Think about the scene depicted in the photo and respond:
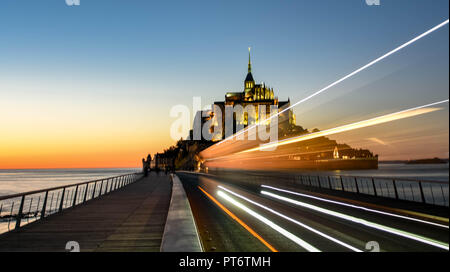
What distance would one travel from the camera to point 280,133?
21766 millimetres

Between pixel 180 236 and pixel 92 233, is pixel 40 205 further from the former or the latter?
pixel 180 236

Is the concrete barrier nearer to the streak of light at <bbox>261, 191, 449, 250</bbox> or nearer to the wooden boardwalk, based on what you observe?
the wooden boardwalk

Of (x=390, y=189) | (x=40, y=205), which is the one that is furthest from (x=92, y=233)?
(x=390, y=189)

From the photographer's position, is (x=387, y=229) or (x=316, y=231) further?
(x=387, y=229)

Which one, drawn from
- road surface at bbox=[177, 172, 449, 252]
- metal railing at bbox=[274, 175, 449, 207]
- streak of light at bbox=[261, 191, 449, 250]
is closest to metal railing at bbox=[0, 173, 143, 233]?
road surface at bbox=[177, 172, 449, 252]

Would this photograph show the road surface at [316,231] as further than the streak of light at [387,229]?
No

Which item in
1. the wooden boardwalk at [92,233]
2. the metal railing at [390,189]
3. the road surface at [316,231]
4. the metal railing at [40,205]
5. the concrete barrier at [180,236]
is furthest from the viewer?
the metal railing at [390,189]

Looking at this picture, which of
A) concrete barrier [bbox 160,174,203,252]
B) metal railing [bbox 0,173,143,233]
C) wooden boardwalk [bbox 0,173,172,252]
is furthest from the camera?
metal railing [bbox 0,173,143,233]

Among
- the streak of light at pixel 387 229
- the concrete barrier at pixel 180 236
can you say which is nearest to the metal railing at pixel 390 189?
the streak of light at pixel 387 229

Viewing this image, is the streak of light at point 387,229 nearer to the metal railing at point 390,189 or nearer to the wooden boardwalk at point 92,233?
the metal railing at point 390,189

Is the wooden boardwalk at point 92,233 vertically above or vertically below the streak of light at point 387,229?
below

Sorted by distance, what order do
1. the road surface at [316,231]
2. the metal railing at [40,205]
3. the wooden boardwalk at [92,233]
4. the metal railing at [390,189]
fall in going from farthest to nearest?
the metal railing at [390,189] → the metal railing at [40,205] → the wooden boardwalk at [92,233] → the road surface at [316,231]
